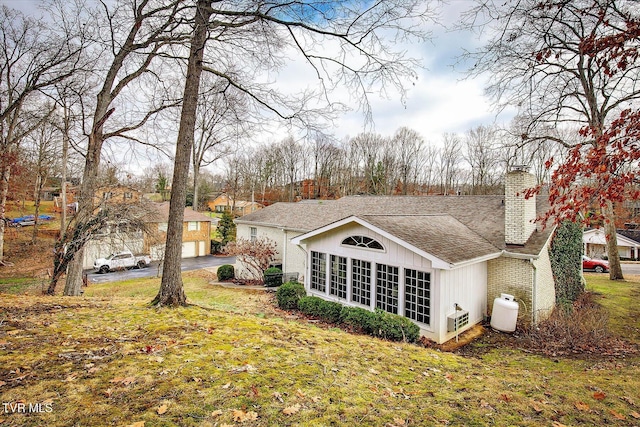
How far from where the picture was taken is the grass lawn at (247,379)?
2914 mm

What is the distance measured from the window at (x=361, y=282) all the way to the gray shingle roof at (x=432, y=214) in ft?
5.65

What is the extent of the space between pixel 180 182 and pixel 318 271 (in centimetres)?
680

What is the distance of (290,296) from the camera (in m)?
11.5

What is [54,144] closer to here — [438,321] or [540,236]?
[438,321]

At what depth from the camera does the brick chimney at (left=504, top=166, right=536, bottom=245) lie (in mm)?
10469

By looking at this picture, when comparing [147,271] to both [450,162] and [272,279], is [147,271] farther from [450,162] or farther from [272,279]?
[450,162]

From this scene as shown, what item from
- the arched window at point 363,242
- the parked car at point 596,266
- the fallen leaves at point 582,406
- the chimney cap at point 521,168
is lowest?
the parked car at point 596,266

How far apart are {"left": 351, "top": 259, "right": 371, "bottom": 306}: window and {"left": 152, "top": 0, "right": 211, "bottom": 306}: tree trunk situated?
562 cm

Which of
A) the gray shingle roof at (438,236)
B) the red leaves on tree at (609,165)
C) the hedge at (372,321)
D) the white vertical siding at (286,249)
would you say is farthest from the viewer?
the white vertical siding at (286,249)

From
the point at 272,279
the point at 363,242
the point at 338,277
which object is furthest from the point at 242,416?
the point at 272,279

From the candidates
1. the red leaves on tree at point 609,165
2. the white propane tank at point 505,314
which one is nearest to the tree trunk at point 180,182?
the red leaves on tree at point 609,165

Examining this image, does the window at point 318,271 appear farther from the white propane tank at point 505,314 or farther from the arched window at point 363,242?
the white propane tank at point 505,314

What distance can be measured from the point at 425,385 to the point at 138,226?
938cm

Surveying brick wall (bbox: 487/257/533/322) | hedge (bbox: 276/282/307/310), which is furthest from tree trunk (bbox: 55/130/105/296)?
brick wall (bbox: 487/257/533/322)
